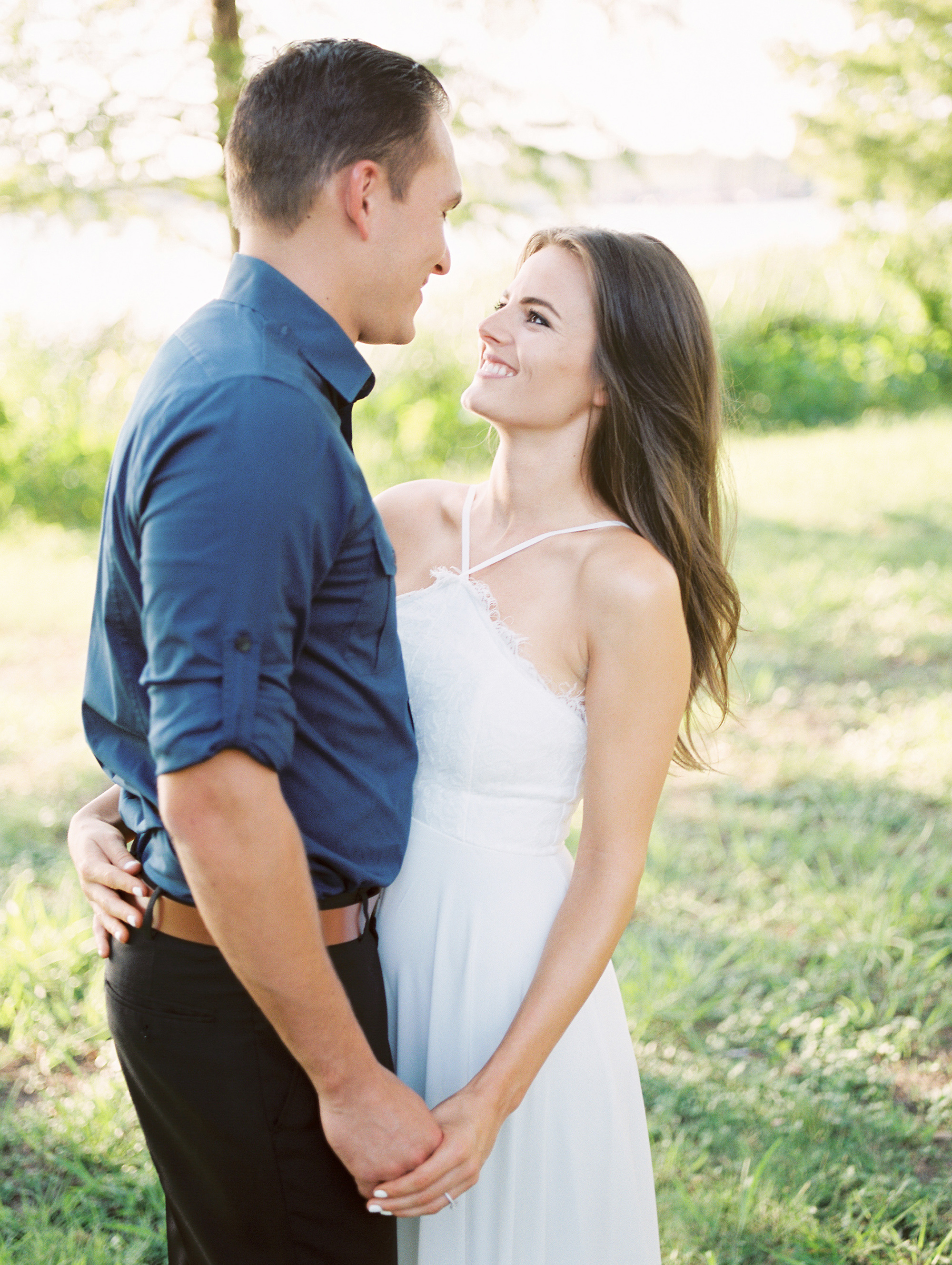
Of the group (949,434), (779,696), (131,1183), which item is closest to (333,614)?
(131,1183)

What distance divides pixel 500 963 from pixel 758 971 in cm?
198

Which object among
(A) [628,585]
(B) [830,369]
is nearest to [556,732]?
(A) [628,585]

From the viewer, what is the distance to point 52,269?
8.48 m

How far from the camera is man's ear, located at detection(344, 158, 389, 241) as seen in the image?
4.83 feet

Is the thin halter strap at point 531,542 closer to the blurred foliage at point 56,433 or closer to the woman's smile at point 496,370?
the woman's smile at point 496,370

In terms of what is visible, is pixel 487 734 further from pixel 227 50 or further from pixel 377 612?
pixel 227 50

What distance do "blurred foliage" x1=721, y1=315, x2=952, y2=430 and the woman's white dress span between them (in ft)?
34.8

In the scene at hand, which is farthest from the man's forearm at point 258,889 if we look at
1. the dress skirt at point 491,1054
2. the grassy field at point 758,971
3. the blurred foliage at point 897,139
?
the blurred foliage at point 897,139

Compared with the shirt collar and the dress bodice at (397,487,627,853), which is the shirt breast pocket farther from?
the dress bodice at (397,487,627,853)

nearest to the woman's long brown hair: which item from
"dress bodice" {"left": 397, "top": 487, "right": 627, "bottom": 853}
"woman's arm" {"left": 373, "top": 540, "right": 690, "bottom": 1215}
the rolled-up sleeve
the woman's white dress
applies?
"dress bodice" {"left": 397, "top": 487, "right": 627, "bottom": 853}

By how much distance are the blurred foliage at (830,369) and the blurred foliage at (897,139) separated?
1.12m

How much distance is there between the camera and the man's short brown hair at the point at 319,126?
147cm

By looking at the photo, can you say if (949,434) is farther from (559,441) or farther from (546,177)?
(559,441)

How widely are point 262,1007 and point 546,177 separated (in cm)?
341
